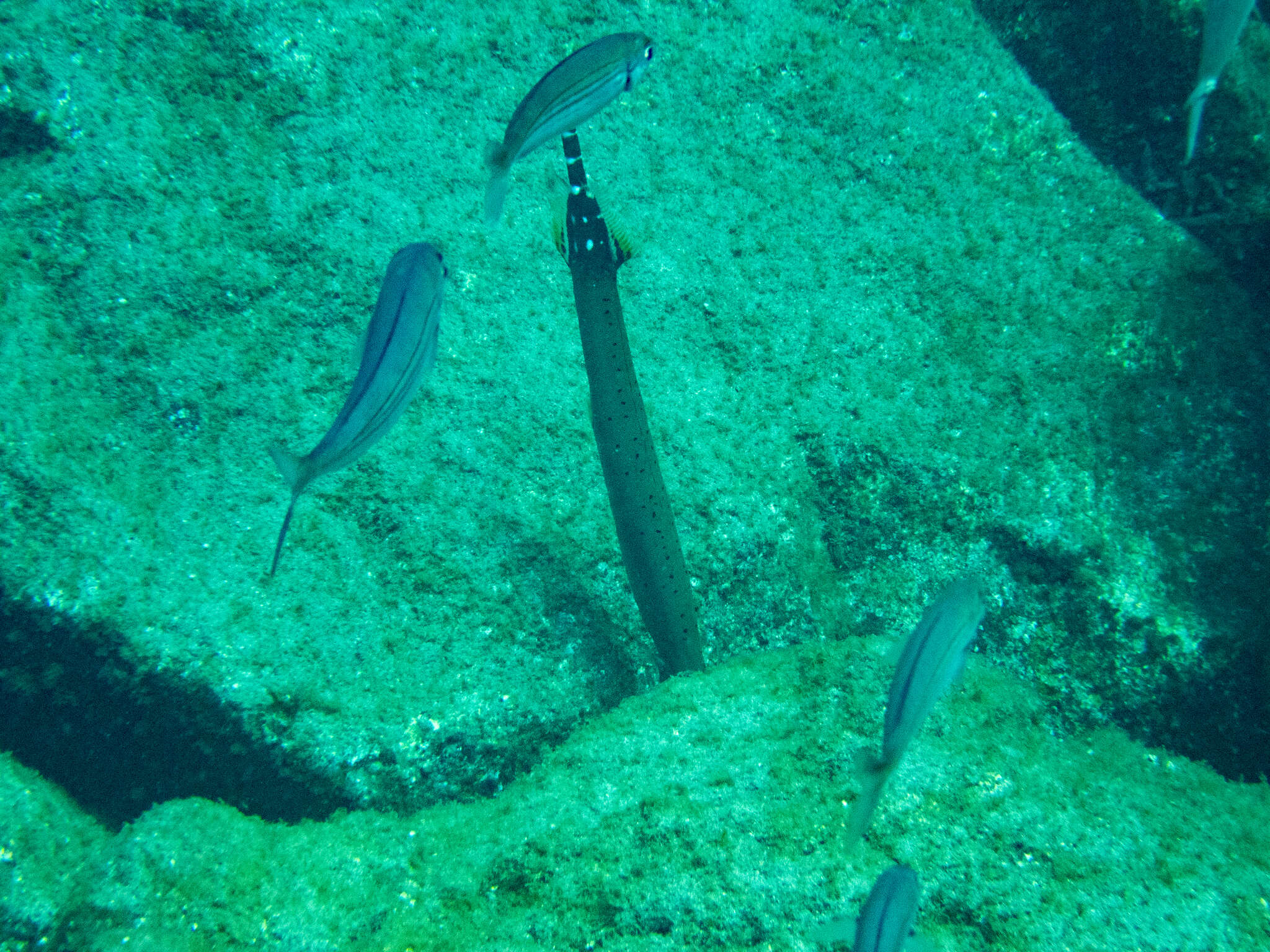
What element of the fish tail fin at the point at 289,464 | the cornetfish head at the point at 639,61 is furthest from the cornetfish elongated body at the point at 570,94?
the fish tail fin at the point at 289,464

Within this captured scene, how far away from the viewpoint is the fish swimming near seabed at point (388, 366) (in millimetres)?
1703

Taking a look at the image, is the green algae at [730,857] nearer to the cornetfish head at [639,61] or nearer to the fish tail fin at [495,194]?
the fish tail fin at [495,194]

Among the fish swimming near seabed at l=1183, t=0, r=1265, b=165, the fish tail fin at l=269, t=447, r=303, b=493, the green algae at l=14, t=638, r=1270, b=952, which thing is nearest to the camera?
the fish tail fin at l=269, t=447, r=303, b=493

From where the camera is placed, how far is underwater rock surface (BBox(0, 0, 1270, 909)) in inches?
111

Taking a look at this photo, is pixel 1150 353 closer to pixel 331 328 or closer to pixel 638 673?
pixel 638 673

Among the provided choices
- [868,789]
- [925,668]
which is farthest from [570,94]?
[868,789]

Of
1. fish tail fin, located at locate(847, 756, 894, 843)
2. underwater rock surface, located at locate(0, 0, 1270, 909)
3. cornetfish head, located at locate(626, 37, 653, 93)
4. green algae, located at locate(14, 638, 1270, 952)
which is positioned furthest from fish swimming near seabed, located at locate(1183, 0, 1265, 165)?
fish tail fin, located at locate(847, 756, 894, 843)

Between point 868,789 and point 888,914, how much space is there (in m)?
0.32

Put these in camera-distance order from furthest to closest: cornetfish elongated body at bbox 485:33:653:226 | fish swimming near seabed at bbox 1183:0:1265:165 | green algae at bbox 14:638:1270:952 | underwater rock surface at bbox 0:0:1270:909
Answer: underwater rock surface at bbox 0:0:1270:909 < fish swimming near seabed at bbox 1183:0:1265:165 < cornetfish elongated body at bbox 485:33:653:226 < green algae at bbox 14:638:1270:952

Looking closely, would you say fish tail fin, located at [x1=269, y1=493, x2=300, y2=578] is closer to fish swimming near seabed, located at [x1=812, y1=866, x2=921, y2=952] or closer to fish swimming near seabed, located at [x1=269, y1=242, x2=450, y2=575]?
fish swimming near seabed, located at [x1=269, y1=242, x2=450, y2=575]

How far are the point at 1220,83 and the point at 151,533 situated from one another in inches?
250

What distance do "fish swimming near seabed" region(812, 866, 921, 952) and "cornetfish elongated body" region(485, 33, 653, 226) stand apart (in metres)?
2.44

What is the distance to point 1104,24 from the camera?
4.24 metres

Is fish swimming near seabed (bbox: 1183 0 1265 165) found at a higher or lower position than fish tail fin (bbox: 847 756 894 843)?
higher
